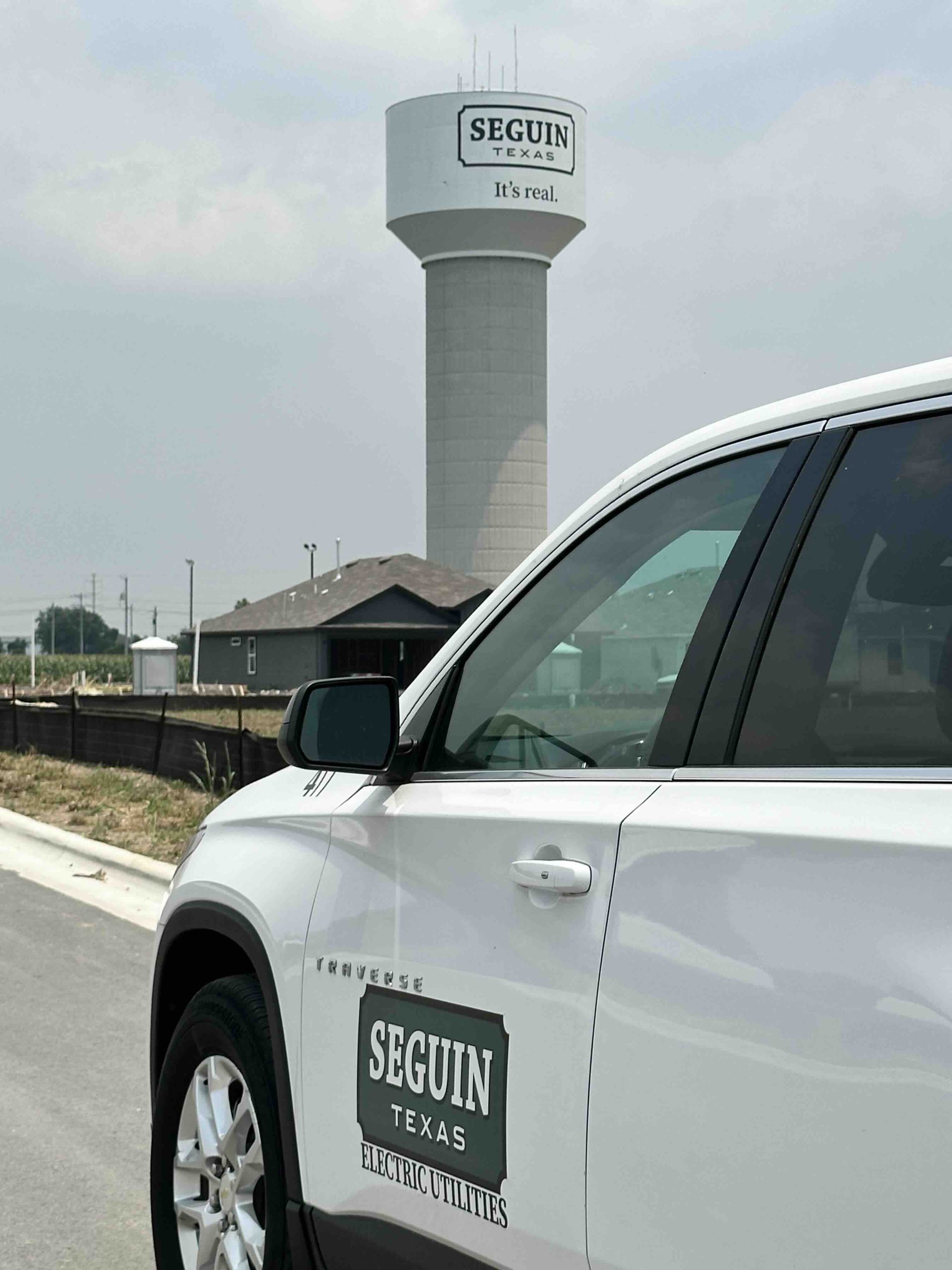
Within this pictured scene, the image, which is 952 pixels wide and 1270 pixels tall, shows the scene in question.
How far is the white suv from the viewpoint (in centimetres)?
199

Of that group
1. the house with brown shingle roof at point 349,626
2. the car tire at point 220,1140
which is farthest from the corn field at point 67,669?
the car tire at point 220,1140

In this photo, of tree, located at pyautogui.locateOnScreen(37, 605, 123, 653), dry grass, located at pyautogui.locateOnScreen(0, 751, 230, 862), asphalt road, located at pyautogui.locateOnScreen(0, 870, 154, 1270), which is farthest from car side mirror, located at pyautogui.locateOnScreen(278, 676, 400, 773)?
tree, located at pyautogui.locateOnScreen(37, 605, 123, 653)

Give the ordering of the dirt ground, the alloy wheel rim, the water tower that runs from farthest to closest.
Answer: the water tower
the dirt ground
the alloy wheel rim

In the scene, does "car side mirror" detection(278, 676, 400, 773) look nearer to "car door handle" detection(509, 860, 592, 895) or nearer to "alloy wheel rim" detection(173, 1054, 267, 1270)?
"car door handle" detection(509, 860, 592, 895)

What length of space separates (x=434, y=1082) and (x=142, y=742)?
53.4 feet

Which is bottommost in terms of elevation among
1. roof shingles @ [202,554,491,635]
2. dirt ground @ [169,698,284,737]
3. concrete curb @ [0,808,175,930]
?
concrete curb @ [0,808,175,930]

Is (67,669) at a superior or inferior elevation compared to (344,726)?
superior

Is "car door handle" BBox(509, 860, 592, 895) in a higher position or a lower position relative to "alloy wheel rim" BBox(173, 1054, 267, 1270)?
higher

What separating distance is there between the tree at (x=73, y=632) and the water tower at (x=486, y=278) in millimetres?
99733

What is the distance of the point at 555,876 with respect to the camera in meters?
2.53

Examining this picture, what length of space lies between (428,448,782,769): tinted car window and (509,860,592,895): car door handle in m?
0.22

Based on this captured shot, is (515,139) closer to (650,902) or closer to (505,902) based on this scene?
(505,902)

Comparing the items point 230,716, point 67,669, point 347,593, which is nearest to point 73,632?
point 67,669

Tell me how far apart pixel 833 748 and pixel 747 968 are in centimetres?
33
